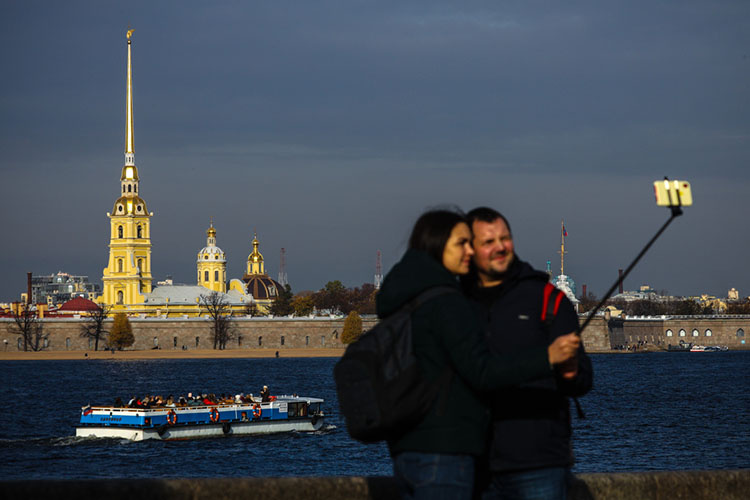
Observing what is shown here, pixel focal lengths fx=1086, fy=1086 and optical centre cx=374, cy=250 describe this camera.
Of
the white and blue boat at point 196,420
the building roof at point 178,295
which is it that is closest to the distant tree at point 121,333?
the building roof at point 178,295

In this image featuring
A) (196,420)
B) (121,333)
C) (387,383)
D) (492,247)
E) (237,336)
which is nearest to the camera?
(387,383)

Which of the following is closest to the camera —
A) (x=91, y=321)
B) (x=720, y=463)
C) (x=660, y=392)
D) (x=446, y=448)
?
(x=446, y=448)

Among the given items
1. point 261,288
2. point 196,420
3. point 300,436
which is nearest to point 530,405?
point 196,420

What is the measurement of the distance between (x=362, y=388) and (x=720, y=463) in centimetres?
3480

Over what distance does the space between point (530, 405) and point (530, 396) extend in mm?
46

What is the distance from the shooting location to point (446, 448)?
17.0 feet

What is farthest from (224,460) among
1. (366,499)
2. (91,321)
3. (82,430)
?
(91,321)

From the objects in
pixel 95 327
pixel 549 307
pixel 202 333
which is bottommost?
pixel 549 307

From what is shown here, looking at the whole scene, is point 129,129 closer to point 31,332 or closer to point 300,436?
point 31,332

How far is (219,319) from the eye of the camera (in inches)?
5507

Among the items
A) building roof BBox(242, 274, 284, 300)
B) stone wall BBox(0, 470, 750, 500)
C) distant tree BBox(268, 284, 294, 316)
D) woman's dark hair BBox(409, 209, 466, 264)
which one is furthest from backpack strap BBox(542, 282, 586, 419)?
building roof BBox(242, 274, 284, 300)

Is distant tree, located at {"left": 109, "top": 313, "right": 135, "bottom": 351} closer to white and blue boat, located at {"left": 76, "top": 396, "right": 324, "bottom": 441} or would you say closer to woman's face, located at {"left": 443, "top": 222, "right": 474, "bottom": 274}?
white and blue boat, located at {"left": 76, "top": 396, "right": 324, "bottom": 441}

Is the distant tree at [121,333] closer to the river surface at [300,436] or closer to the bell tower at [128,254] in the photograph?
the bell tower at [128,254]

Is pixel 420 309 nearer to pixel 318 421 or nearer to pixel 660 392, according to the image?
pixel 318 421
